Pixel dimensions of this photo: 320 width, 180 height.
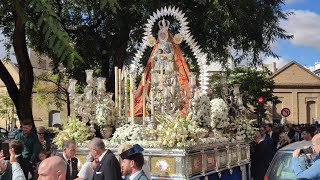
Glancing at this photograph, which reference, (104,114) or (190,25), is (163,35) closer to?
(104,114)

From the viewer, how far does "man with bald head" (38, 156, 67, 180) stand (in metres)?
3.38

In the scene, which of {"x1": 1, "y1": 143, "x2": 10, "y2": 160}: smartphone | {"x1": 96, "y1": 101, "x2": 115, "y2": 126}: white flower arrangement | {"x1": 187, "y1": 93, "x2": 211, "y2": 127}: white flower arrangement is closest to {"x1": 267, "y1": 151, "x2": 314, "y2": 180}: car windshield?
{"x1": 1, "y1": 143, "x2": 10, "y2": 160}: smartphone

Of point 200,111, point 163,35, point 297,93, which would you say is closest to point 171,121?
point 200,111

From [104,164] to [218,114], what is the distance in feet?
19.1

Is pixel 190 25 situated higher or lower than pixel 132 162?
higher

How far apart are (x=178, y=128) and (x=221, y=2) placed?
7.85m

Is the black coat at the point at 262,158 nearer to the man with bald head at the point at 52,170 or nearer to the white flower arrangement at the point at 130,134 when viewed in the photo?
the white flower arrangement at the point at 130,134

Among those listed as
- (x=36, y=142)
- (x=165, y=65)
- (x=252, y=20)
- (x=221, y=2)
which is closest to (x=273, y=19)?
(x=252, y=20)

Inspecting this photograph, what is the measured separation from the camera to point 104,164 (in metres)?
6.24

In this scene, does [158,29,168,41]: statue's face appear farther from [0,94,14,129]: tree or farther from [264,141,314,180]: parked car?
[0,94,14,129]: tree

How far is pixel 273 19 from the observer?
60.0 ft

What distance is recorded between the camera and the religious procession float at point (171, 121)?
9547 mm

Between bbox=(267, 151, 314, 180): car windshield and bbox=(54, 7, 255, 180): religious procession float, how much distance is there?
2882 mm

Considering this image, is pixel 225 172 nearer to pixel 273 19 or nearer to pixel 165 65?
pixel 165 65
